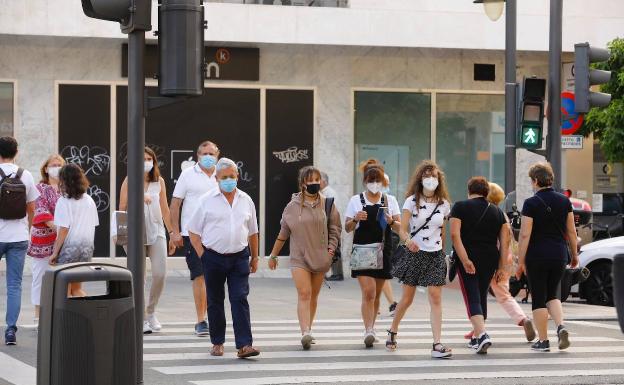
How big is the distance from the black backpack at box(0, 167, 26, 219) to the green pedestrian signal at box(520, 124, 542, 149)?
7.25 m

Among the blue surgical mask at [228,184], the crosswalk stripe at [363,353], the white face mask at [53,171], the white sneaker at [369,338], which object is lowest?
the crosswalk stripe at [363,353]

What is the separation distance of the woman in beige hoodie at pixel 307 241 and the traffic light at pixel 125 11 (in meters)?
4.82

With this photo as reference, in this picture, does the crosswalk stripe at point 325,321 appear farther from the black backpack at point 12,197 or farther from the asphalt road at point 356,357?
the black backpack at point 12,197

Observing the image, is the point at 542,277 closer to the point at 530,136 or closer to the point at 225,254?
the point at 225,254

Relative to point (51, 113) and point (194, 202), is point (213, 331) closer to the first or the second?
point (194, 202)

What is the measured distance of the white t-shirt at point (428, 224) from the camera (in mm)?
12625

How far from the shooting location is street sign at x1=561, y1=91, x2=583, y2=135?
18.3m

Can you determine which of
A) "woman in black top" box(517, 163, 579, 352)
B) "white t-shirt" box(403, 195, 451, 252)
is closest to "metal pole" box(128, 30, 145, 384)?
"white t-shirt" box(403, 195, 451, 252)

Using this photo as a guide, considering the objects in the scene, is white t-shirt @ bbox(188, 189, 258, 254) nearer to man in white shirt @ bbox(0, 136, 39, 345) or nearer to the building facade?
man in white shirt @ bbox(0, 136, 39, 345)

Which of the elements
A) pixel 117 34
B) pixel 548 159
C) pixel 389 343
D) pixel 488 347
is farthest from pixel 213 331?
pixel 117 34

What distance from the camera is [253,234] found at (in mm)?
12258

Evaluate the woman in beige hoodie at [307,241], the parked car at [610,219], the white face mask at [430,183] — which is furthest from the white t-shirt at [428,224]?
the parked car at [610,219]

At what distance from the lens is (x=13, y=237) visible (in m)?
12.7

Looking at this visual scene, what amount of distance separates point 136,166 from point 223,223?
12.5 feet
